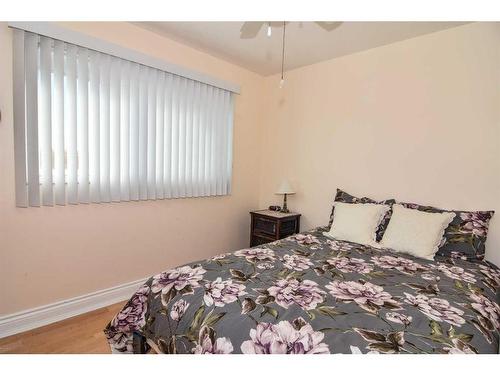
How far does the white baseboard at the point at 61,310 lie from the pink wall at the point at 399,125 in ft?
6.75

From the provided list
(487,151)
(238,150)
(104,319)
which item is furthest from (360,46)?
(104,319)

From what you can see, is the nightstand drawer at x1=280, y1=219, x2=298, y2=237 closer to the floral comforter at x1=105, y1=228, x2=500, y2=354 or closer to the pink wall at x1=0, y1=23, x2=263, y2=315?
the pink wall at x1=0, y1=23, x2=263, y2=315

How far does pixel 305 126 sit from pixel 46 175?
8.29 ft

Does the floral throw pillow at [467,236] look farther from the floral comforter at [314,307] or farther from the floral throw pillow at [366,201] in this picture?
the floral throw pillow at [366,201]

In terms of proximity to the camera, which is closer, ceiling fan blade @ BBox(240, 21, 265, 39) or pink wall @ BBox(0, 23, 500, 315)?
ceiling fan blade @ BBox(240, 21, 265, 39)

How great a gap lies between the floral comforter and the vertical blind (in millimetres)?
1166

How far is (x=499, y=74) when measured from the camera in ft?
6.98

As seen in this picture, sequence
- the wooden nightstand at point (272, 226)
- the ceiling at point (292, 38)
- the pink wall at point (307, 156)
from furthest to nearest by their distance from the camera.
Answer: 1. the wooden nightstand at point (272, 226)
2. the ceiling at point (292, 38)
3. the pink wall at point (307, 156)

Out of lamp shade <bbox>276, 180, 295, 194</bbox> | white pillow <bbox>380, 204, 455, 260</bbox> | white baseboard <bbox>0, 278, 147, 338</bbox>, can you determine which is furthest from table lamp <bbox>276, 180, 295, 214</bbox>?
white baseboard <bbox>0, 278, 147, 338</bbox>

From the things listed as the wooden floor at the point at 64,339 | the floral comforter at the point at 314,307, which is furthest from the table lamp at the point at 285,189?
the wooden floor at the point at 64,339

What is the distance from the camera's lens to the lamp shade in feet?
10.6

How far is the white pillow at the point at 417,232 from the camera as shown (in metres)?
2.02

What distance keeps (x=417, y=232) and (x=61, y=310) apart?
272cm
